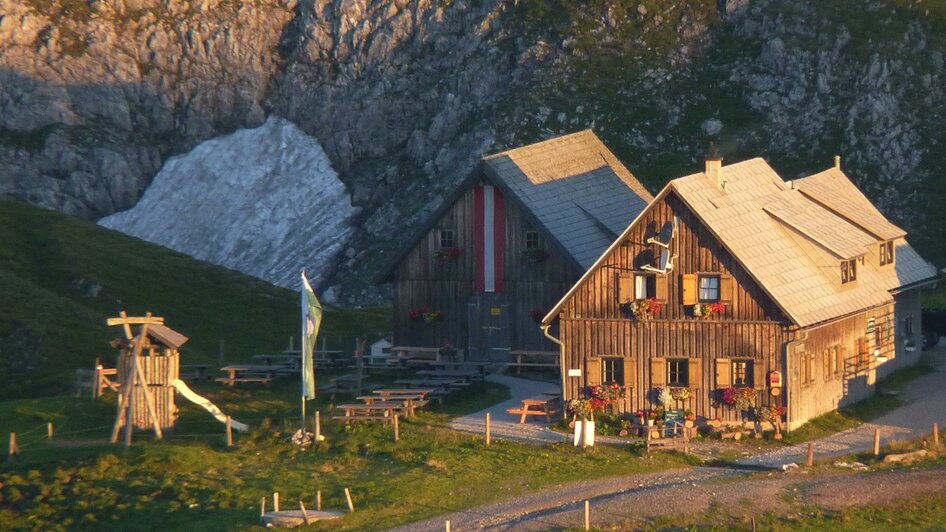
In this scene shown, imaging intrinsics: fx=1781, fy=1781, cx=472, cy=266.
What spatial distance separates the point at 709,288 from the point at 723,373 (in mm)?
2514

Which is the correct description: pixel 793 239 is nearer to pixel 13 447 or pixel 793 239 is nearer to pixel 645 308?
pixel 645 308

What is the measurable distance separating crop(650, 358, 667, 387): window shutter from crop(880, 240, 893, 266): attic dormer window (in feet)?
43.2

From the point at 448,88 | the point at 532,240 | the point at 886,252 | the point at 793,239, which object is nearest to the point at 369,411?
the point at 532,240

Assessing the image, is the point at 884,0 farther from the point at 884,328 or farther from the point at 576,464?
the point at 576,464

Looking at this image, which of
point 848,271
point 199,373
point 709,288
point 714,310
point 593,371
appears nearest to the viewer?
point 714,310

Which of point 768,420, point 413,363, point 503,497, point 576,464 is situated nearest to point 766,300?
point 768,420

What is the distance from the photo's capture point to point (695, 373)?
51.8 metres

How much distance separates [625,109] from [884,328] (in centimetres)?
4824

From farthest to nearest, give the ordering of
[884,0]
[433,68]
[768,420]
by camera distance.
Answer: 1. [433,68]
2. [884,0]
3. [768,420]

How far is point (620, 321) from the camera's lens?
52.6 meters

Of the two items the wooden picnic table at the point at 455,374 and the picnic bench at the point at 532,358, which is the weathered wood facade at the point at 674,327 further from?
the picnic bench at the point at 532,358

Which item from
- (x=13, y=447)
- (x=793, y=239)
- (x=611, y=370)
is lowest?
(x=13, y=447)

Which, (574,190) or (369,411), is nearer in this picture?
(369,411)

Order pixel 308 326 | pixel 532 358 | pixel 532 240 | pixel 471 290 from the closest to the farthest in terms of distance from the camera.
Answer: pixel 308 326 < pixel 532 240 < pixel 532 358 < pixel 471 290
